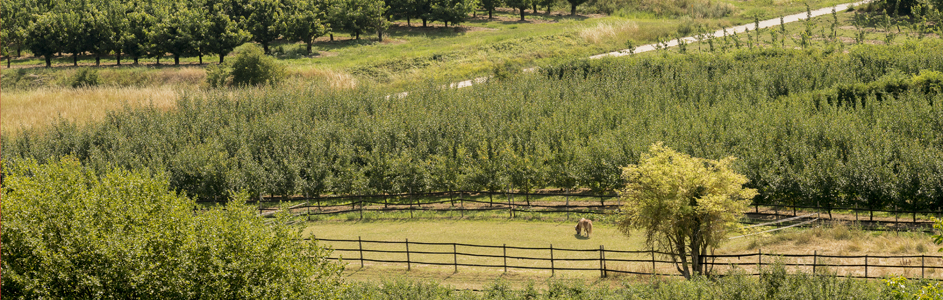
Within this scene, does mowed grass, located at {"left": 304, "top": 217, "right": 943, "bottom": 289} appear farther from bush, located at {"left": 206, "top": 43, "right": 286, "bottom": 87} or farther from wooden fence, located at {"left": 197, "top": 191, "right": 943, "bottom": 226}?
bush, located at {"left": 206, "top": 43, "right": 286, "bottom": 87}

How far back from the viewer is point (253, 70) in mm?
73938

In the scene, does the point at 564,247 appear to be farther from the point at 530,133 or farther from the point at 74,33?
the point at 74,33

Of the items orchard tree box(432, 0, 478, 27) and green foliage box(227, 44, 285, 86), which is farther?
orchard tree box(432, 0, 478, 27)

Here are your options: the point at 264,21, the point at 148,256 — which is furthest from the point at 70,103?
the point at 148,256

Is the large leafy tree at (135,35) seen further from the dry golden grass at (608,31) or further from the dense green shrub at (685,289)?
the dense green shrub at (685,289)

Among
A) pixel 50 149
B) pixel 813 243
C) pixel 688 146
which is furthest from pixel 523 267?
pixel 50 149

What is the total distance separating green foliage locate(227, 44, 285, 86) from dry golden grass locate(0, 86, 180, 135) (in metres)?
5.87

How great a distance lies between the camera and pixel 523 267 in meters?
33.3

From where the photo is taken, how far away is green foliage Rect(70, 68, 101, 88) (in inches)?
2960

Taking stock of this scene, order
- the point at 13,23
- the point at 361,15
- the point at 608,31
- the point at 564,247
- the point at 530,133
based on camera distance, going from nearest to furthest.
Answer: the point at 564,247 → the point at 530,133 → the point at 361,15 → the point at 13,23 → the point at 608,31

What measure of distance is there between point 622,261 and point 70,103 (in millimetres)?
57631

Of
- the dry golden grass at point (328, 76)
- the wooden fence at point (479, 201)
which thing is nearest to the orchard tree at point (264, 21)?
the dry golden grass at point (328, 76)

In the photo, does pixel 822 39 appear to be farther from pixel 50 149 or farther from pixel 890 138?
pixel 50 149

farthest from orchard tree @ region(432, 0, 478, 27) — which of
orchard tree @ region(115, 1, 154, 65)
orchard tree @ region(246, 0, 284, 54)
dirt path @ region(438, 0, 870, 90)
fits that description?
orchard tree @ region(115, 1, 154, 65)
